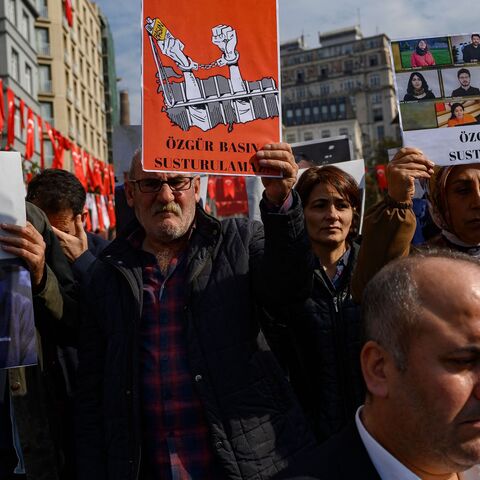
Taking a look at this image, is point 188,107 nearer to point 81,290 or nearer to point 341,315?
point 81,290

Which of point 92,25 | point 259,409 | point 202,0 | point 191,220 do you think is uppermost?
point 92,25

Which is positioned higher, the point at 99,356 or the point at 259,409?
the point at 99,356

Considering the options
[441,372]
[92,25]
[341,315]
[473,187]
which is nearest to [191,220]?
[341,315]

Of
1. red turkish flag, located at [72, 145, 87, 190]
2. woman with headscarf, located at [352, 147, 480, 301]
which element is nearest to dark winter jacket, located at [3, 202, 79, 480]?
woman with headscarf, located at [352, 147, 480, 301]

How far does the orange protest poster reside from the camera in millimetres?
2293

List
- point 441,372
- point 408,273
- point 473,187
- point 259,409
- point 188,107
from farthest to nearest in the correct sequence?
point 473,187 < point 188,107 < point 259,409 < point 408,273 < point 441,372

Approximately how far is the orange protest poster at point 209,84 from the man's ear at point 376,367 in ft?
2.99

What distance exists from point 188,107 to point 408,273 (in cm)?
112

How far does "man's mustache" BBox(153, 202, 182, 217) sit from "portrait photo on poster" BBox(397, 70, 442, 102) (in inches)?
38.5

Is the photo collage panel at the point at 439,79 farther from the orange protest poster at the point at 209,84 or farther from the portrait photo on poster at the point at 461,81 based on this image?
the orange protest poster at the point at 209,84

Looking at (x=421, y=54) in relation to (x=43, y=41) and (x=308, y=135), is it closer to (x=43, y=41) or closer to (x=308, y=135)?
(x=43, y=41)

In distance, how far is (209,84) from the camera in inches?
93.0

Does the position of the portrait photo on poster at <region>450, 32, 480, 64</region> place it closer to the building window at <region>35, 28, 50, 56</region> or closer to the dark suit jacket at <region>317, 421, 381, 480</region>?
the dark suit jacket at <region>317, 421, 381, 480</region>

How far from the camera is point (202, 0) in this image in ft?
7.77
